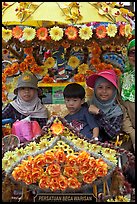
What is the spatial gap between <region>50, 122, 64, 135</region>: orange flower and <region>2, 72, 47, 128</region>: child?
0.95 metres

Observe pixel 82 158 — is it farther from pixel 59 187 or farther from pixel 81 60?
pixel 81 60

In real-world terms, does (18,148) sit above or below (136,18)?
below

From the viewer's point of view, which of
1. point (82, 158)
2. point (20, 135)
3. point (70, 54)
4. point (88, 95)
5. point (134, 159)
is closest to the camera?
point (82, 158)

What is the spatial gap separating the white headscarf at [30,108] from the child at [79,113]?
1.22ft

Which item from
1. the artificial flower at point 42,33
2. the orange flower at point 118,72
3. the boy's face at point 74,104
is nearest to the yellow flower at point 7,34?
the artificial flower at point 42,33

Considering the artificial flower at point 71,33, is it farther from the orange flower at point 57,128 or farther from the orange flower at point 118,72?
the orange flower at point 118,72

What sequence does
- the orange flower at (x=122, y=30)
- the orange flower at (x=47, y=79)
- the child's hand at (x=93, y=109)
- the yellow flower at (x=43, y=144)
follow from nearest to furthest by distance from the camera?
1. the yellow flower at (x=43, y=144)
2. the orange flower at (x=122, y=30)
3. the child's hand at (x=93, y=109)
4. the orange flower at (x=47, y=79)

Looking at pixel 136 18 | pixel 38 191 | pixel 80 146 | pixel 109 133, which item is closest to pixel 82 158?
pixel 80 146

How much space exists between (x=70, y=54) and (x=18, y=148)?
2271 mm

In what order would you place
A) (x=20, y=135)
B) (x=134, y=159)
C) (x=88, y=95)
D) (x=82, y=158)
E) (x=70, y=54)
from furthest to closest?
(x=70, y=54) < (x=88, y=95) < (x=20, y=135) < (x=134, y=159) < (x=82, y=158)

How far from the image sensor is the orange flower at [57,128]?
421 cm

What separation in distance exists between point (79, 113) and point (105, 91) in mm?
396

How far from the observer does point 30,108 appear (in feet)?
17.0

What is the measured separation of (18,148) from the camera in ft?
13.9
